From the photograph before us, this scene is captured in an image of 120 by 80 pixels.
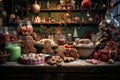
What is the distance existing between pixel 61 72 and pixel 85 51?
460 millimetres

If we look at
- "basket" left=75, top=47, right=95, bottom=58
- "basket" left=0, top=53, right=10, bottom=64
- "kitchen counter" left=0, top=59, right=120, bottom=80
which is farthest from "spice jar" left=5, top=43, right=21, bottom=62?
"basket" left=75, top=47, right=95, bottom=58

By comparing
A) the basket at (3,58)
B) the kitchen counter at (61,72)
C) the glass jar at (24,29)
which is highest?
the glass jar at (24,29)

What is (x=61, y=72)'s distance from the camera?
204 centimetres

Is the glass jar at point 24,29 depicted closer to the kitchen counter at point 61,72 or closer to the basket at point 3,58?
the basket at point 3,58

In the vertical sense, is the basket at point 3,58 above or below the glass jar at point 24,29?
below

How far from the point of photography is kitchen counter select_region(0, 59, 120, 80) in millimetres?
2035

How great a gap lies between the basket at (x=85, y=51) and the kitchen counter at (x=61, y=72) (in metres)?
0.33

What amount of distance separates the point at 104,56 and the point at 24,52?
920mm

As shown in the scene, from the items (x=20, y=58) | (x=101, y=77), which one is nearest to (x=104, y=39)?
(x=101, y=77)

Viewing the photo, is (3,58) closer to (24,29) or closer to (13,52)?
(13,52)

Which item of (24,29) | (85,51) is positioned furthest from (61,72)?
(24,29)

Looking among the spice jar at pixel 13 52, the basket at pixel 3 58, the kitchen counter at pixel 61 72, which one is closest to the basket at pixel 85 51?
the kitchen counter at pixel 61 72

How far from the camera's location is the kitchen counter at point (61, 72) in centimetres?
204

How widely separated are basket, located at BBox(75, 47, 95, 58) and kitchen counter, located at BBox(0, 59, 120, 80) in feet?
1.08
